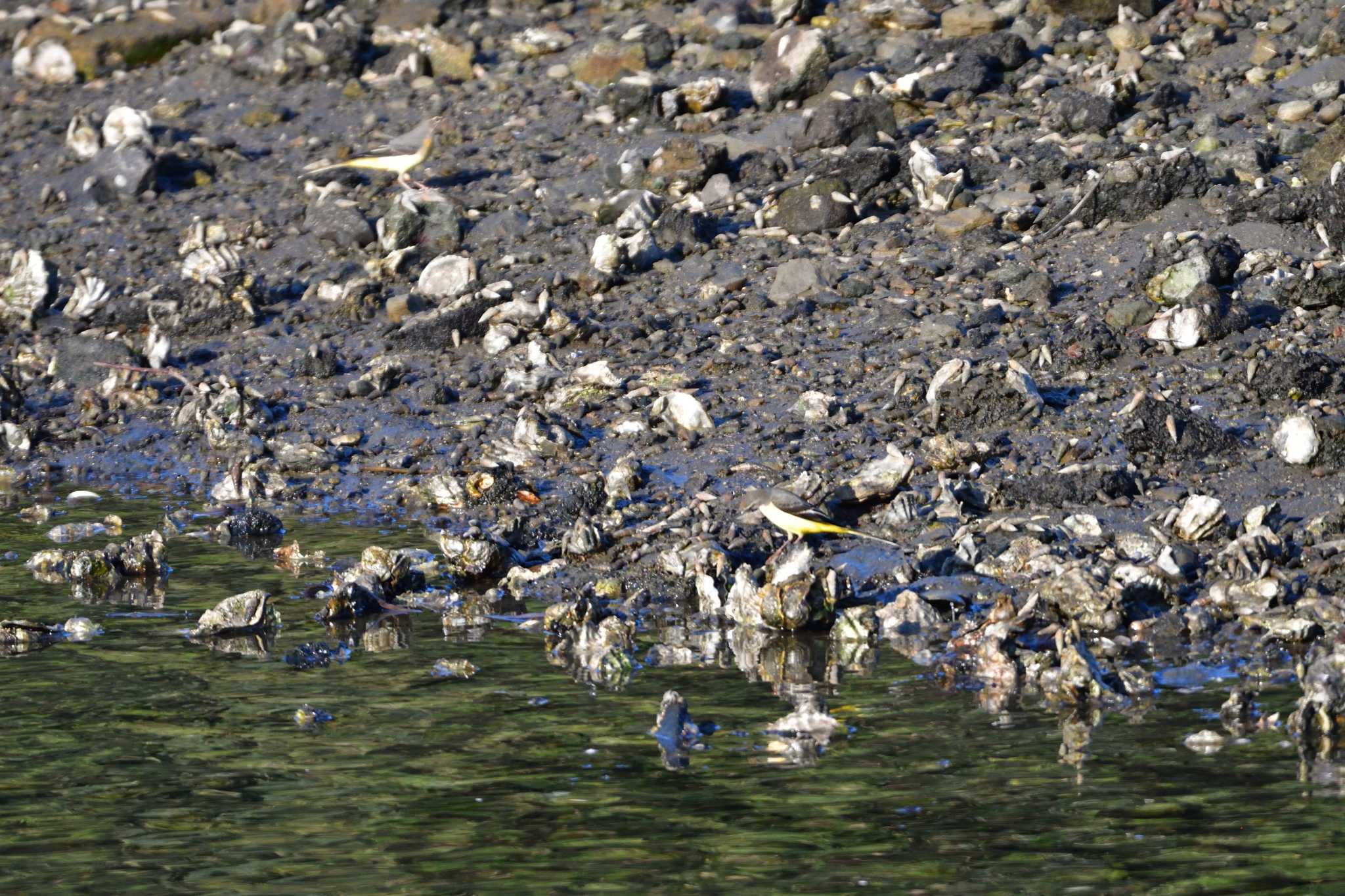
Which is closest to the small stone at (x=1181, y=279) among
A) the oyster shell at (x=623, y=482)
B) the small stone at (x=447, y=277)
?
the oyster shell at (x=623, y=482)

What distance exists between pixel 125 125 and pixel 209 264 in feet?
8.99

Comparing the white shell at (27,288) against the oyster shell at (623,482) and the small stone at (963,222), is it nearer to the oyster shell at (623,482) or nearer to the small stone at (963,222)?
the oyster shell at (623,482)

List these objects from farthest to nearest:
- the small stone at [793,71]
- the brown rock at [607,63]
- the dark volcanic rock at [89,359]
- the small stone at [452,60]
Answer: the small stone at [452,60]
the brown rock at [607,63]
the small stone at [793,71]
the dark volcanic rock at [89,359]

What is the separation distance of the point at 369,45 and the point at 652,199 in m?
4.99

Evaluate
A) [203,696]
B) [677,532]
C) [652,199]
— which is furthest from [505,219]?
→ [203,696]

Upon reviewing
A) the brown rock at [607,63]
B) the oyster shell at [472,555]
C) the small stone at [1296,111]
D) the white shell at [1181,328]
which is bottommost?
the oyster shell at [472,555]

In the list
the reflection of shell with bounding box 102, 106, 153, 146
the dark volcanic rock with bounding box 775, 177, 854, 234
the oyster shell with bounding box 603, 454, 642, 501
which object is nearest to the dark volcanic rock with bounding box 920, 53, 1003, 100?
the dark volcanic rock with bounding box 775, 177, 854, 234

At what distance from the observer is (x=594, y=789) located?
5.27 m

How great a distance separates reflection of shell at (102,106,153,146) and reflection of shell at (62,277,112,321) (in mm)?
2398

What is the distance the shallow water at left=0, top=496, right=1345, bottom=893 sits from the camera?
4.62m

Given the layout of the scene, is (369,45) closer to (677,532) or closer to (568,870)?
(677,532)

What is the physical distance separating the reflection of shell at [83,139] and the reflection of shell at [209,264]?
2712mm

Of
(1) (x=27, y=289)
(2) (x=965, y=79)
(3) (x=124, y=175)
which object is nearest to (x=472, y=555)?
→ (1) (x=27, y=289)

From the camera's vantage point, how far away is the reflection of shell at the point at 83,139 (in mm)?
14609
